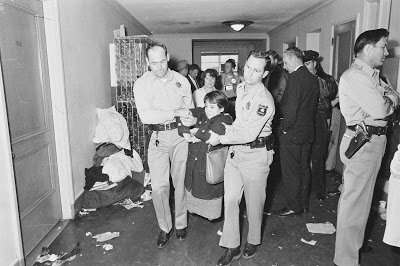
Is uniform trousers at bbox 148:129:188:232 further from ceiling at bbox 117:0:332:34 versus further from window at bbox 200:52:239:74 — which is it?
window at bbox 200:52:239:74

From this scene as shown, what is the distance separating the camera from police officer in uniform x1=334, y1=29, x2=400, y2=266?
7.45 ft

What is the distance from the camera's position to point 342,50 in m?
5.19

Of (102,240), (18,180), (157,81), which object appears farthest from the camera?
(102,240)

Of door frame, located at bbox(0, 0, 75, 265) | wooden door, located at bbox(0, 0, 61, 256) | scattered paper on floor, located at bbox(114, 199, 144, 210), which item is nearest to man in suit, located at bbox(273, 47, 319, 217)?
scattered paper on floor, located at bbox(114, 199, 144, 210)

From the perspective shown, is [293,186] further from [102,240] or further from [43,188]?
[43,188]

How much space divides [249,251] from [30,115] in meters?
2.20

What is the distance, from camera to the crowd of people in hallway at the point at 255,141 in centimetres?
235

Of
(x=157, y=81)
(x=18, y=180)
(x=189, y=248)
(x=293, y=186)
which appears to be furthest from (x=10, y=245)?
(x=293, y=186)

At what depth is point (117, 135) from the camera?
14.6ft

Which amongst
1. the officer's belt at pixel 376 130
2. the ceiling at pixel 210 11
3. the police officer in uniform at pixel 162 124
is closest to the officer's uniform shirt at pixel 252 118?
the police officer in uniform at pixel 162 124

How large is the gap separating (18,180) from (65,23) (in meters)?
1.75

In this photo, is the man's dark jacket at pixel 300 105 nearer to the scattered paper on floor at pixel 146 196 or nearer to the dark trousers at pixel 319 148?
the dark trousers at pixel 319 148

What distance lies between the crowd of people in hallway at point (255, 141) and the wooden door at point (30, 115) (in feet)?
3.11

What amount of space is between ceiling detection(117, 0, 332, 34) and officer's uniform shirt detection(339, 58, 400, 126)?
3538 millimetres
